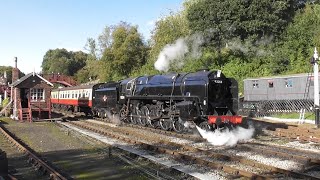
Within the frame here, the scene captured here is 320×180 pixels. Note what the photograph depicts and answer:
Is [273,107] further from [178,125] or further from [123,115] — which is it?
[178,125]

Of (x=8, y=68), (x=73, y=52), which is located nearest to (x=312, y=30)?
(x=73, y=52)

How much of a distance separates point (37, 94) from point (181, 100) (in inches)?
626

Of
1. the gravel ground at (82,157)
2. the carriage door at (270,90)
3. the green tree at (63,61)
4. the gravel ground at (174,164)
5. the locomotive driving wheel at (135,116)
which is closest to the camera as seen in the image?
the gravel ground at (174,164)

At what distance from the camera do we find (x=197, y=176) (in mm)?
9328

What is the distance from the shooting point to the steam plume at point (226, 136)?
47.6 ft

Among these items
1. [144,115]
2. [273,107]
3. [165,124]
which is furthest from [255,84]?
[165,124]

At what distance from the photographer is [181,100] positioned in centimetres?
1731

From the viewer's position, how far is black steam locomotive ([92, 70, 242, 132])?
15.9m

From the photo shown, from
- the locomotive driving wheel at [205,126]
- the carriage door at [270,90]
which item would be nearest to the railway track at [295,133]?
the locomotive driving wheel at [205,126]

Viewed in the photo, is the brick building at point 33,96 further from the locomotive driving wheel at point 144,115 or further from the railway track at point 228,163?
the railway track at point 228,163

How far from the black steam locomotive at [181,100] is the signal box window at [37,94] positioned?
9.27 m

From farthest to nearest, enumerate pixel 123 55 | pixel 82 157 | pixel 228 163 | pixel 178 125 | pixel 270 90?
pixel 123 55 < pixel 270 90 < pixel 178 125 < pixel 82 157 < pixel 228 163

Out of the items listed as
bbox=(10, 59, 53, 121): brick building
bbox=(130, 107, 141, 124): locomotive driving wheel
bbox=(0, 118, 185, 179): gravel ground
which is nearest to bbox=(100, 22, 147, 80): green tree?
bbox=(10, 59, 53, 121): brick building

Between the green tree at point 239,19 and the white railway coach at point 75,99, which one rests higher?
the green tree at point 239,19
